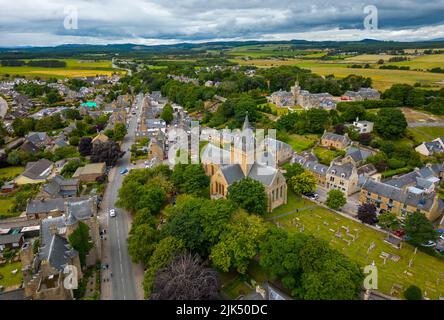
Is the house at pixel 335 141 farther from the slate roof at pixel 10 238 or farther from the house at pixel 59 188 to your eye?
the slate roof at pixel 10 238

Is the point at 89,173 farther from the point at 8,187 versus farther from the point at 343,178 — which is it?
the point at 343,178

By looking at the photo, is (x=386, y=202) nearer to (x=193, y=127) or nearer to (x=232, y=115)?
(x=193, y=127)

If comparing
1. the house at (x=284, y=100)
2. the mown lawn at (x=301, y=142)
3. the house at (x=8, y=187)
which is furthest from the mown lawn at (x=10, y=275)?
the house at (x=284, y=100)

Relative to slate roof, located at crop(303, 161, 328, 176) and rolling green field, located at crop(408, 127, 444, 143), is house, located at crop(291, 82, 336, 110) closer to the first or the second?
rolling green field, located at crop(408, 127, 444, 143)

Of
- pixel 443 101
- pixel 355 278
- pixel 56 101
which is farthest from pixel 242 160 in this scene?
pixel 56 101

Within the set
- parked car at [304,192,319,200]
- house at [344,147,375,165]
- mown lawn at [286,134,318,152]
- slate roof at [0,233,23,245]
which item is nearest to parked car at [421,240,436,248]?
parked car at [304,192,319,200]

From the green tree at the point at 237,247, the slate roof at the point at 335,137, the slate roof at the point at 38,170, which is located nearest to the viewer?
the green tree at the point at 237,247

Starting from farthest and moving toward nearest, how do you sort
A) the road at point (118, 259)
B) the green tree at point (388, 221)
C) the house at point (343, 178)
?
the house at point (343, 178) → the green tree at point (388, 221) → the road at point (118, 259)
